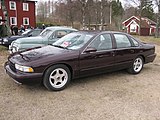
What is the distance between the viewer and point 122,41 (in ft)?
19.1

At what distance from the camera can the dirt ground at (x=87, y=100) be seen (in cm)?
351

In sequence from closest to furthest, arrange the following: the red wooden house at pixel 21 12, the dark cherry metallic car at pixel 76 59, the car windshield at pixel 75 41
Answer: the dark cherry metallic car at pixel 76 59
the car windshield at pixel 75 41
the red wooden house at pixel 21 12

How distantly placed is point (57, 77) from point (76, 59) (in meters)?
0.64

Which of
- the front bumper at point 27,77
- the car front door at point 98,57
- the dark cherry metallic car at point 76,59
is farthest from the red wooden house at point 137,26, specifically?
the front bumper at point 27,77

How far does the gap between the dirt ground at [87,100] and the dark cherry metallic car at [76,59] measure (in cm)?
35

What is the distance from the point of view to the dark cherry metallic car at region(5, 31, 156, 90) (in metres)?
4.32

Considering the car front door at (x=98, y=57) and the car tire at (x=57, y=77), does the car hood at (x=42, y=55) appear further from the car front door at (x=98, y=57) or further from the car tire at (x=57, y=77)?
the car front door at (x=98, y=57)

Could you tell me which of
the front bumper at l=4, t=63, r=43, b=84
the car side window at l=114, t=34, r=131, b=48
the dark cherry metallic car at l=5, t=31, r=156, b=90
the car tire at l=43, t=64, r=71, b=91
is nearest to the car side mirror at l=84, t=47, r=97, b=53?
the dark cherry metallic car at l=5, t=31, r=156, b=90

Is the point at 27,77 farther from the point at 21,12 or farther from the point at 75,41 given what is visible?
the point at 21,12

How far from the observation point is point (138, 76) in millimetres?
5973

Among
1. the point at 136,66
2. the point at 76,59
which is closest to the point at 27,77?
the point at 76,59

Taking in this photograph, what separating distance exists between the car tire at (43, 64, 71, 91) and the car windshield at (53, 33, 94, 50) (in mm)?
707

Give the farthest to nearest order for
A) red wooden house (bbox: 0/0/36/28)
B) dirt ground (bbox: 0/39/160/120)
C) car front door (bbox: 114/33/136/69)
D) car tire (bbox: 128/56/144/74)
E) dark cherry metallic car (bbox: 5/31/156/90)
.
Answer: red wooden house (bbox: 0/0/36/28) < car tire (bbox: 128/56/144/74) < car front door (bbox: 114/33/136/69) < dark cherry metallic car (bbox: 5/31/156/90) < dirt ground (bbox: 0/39/160/120)

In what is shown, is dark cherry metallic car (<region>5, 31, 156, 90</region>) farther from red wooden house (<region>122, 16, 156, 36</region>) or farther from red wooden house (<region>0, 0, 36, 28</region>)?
red wooden house (<region>122, 16, 156, 36</region>)
